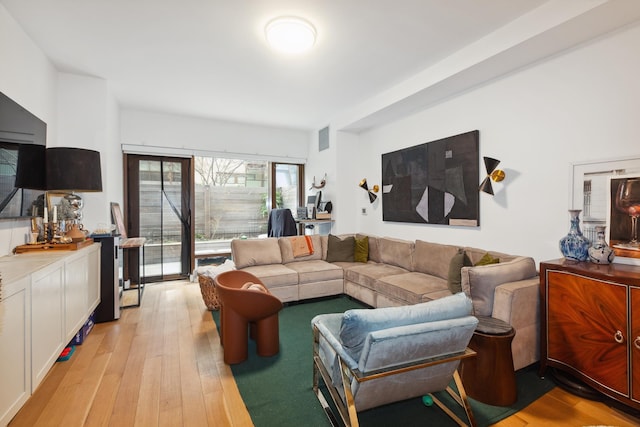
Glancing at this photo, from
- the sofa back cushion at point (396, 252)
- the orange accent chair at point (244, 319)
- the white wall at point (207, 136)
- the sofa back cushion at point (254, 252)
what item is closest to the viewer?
the orange accent chair at point (244, 319)

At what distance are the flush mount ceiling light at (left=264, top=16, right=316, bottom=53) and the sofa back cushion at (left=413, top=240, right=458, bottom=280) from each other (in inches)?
99.4

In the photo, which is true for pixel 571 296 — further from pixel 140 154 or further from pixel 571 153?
pixel 140 154

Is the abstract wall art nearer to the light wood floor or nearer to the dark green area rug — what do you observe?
the dark green area rug

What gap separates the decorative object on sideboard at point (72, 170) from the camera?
2.68 m

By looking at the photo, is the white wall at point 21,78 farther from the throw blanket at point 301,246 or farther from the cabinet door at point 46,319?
the throw blanket at point 301,246

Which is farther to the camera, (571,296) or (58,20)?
(58,20)

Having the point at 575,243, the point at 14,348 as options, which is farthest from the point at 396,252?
the point at 14,348

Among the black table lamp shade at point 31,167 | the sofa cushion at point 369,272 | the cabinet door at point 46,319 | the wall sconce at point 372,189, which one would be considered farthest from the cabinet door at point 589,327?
the black table lamp shade at point 31,167

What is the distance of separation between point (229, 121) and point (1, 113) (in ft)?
10.7

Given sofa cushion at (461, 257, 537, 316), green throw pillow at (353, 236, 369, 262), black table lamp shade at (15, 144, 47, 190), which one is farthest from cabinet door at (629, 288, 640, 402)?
black table lamp shade at (15, 144, 47, 190)

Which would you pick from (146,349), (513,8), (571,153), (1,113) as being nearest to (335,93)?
(513,8)

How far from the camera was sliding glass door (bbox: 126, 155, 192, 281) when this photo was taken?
4.76 meters

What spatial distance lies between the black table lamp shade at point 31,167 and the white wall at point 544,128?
4162mm

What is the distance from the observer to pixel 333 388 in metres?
1.76
